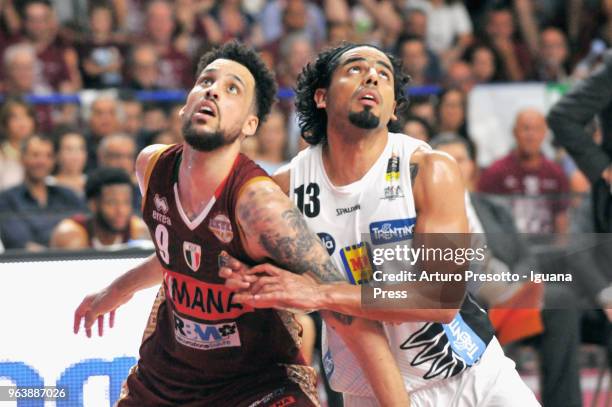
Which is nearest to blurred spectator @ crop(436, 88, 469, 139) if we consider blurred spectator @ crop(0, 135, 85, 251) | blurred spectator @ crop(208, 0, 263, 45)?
blurred spectator @ crop(208, 0, 263, 45)

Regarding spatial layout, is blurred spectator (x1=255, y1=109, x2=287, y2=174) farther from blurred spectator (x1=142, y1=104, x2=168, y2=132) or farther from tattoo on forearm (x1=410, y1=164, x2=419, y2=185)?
tattoo on forearm (x1=410, y1=164, x2=419, y2=185)

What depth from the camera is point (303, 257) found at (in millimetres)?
4195

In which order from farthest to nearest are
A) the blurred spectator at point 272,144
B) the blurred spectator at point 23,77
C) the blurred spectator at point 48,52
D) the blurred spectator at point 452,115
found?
the blurred spectator at point 48,52, the blurred spectator at point 452,115, the blurred spectator at point 23,77, the blurred spectator at point 272,144

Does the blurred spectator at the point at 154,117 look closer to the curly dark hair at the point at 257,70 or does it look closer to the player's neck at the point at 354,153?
the curly dark hair at the point at 257,70

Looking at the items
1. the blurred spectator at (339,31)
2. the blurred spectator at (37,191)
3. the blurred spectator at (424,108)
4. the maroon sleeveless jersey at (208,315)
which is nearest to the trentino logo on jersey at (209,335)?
the maroon sleeveless jersey at (208,315)

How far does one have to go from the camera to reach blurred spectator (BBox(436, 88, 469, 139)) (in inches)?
398

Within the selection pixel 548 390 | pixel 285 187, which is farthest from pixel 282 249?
pixel 548 390

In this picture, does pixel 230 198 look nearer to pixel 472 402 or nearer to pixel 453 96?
pixel 472 402

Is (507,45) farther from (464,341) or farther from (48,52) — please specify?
(464,341)

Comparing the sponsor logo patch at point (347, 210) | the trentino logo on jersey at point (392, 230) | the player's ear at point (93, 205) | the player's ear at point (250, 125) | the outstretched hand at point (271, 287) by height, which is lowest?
the outstretched hand at point (271, 287)

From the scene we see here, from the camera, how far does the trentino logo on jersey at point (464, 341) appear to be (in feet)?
15.0

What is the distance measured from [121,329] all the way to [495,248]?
8.63 feet

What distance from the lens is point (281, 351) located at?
4.44 meters

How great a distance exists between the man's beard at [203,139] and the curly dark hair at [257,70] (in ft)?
1.07
